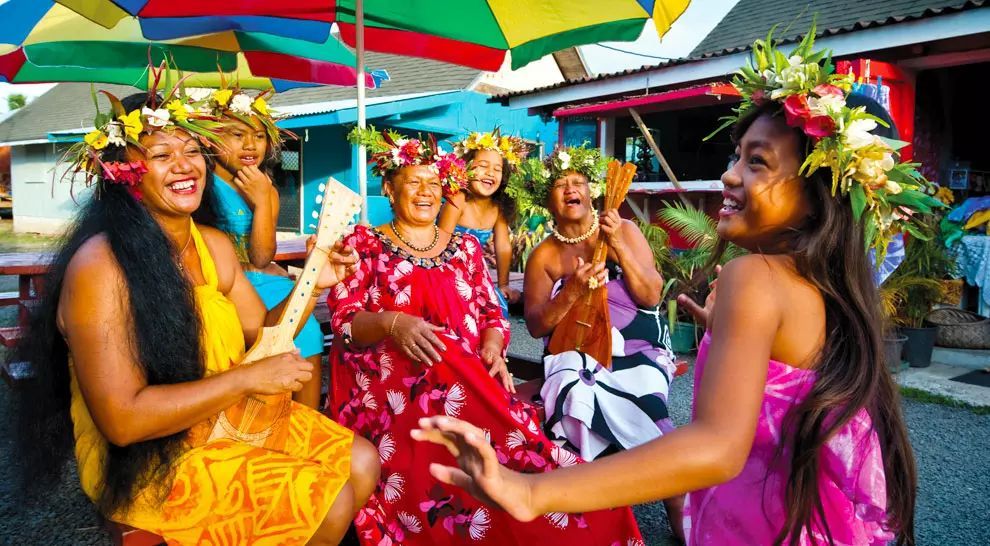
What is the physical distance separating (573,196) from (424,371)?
1.38 meters

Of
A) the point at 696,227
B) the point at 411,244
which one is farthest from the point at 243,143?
the point at 696,227

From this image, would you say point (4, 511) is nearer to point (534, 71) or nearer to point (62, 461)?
point (62, 461)

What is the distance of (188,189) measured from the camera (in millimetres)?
2146

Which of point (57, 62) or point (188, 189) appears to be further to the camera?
point (57, 62)

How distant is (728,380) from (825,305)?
38 centimetres

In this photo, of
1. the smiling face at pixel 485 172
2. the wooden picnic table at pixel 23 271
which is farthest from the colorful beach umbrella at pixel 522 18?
the wooden picnic table at pixel 23 271

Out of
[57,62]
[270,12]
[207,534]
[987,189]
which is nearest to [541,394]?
[207,534]

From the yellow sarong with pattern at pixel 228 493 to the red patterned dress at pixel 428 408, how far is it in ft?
1.88

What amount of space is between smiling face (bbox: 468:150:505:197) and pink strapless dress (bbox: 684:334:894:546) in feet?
12.0

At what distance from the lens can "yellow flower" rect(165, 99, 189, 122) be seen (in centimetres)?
214

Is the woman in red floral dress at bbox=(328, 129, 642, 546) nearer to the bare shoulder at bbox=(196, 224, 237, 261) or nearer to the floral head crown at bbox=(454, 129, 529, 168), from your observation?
the bare shoulder at bbox=(196, 224, 237, 261)

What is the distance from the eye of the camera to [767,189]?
1.45 metres

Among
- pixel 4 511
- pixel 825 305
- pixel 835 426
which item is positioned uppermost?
pixel 825 305

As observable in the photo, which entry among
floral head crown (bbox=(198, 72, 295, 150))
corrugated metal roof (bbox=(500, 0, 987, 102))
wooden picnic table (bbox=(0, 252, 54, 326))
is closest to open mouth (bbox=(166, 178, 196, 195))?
floral head crown (bbox=(198, 72, 295, 150))
